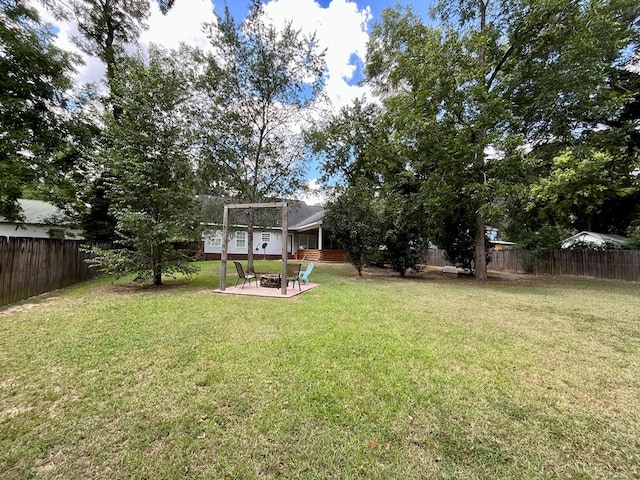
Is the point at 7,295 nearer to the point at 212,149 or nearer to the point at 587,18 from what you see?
the point at 212,149

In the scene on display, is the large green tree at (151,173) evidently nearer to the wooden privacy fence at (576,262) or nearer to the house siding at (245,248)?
the house siding at (245,248)

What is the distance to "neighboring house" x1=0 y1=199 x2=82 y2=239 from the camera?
53.9ft

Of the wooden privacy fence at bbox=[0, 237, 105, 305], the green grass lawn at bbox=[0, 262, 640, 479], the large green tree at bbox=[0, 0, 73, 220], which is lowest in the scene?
the green grass lawn at bbox=[0, 262, 640, 479]

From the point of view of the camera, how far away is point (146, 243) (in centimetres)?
848

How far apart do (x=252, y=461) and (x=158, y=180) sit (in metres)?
9.08

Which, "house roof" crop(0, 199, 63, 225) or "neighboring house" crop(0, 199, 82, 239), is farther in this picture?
"house roof" crop(0, 199, 63, 225)

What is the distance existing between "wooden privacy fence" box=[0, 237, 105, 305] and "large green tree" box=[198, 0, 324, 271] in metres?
5.69

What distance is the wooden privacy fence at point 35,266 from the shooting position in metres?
6.27

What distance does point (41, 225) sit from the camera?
56.6 feet

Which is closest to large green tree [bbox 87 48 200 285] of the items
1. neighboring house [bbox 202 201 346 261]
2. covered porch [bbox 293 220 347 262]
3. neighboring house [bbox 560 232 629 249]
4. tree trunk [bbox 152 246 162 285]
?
tree trunk [bbox 152 246 162 285]

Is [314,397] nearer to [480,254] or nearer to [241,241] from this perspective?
[480,254]

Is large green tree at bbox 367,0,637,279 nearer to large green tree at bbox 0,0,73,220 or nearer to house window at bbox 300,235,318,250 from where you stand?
house window at bbox 300,235,318,250

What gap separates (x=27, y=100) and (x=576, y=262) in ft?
89.9

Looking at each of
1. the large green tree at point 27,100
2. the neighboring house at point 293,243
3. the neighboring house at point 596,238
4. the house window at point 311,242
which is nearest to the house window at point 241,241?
the neighboring house at point 293,243
